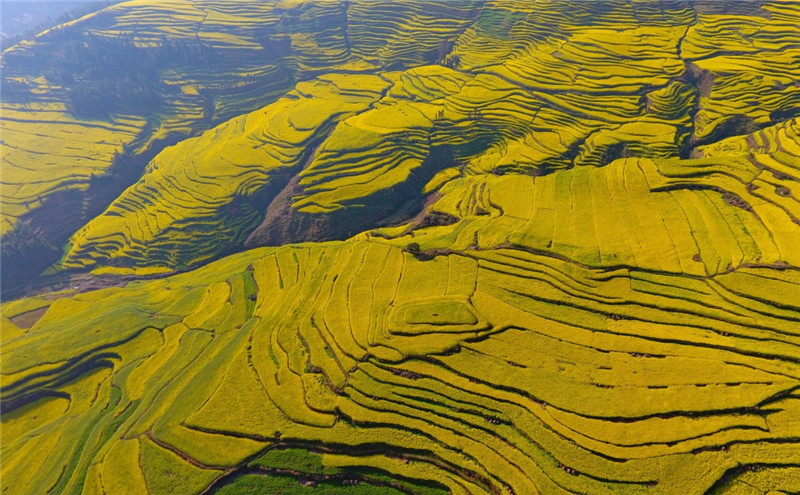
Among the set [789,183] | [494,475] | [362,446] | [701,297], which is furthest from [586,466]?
[789,183]

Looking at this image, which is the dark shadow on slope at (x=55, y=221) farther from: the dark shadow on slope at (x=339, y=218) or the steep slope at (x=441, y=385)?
the dark shadow on slope at (x=339, y=218)

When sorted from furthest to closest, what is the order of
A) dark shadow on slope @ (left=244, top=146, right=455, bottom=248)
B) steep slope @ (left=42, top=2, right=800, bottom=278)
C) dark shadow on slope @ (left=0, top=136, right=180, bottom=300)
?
1. dark shadow on slope @ (left=0, top=136, right=180, bottom=300)
2. steep slope @ (left=42, top=2, right=800, bottom=278)
3. dark shadow on slope @ (left=244, top=146, right=455, bottom=248)

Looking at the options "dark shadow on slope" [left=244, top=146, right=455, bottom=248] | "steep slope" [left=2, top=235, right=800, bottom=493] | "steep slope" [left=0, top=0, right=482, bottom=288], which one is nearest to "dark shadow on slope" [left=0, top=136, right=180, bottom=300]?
"steep slope" [left=0, top=0, right=482, bottom=288]

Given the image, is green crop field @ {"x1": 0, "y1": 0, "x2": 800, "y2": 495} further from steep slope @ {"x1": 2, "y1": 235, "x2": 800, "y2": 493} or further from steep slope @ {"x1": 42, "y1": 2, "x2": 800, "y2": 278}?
steep slope @ {"x1": 42, "y1": 2, "x2": 800, "y2": 278}

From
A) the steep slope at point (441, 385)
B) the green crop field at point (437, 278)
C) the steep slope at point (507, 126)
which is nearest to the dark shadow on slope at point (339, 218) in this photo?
the steep slope at point (507, 126)

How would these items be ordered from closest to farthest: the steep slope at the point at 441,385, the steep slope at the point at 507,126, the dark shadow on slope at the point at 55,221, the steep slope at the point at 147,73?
the steep slope at the point at 441,385, the steep slope at the point at 507,126, the dark shadow on slope at the point at 55,221, the steep slope at the point at 147,73

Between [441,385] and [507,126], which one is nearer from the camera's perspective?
[441,385]

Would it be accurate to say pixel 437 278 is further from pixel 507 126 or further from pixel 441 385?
pixel 507 126

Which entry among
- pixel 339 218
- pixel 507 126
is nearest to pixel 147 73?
pixel 339 218
